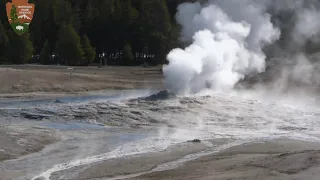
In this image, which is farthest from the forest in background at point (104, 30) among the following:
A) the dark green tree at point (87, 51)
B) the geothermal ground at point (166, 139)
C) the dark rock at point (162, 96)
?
the geothermal ground at point (166, 139)

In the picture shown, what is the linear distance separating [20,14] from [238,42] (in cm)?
4752

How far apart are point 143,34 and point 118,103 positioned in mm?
54554

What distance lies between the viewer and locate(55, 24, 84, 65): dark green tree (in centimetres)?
7294

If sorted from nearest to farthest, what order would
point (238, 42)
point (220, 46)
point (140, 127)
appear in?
point (140, 127) < point (220, 46) < point (238, 42)

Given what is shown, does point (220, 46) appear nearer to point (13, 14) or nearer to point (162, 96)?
point (162, 96)

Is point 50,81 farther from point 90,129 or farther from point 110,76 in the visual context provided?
point 90,129

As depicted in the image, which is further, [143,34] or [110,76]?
[143,34]

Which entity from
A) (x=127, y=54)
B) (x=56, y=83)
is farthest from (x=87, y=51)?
(x=56, y=83)

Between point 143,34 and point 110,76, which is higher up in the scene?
point 143,34

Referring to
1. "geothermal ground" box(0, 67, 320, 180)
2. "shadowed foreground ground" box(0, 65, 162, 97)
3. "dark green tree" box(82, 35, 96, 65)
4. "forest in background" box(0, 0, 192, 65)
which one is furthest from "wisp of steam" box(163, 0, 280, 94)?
"dark green tree" box(82, 35, 96, 65)

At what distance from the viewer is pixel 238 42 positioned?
34812 mm

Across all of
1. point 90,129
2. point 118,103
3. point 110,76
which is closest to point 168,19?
point 110,76

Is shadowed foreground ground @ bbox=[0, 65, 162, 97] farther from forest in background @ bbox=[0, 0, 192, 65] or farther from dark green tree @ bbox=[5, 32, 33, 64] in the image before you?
forest in background @ bbox=[0, 0, 192, 65]

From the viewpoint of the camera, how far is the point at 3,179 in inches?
545
